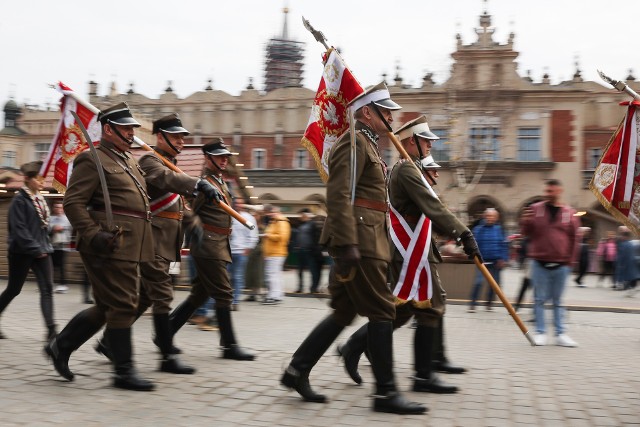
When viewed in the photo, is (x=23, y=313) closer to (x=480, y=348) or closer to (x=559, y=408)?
(x=480, y=348)

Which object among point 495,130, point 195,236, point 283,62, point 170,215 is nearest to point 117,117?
point 170,215

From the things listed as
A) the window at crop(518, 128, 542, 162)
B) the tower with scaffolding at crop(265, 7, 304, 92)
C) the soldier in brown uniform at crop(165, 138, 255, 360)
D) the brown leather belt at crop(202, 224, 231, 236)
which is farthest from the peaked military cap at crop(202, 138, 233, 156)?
the tower with scaffolding at crop(265, 7, 304, 92)

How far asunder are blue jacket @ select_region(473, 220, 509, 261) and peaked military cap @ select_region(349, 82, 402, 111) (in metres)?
7.74

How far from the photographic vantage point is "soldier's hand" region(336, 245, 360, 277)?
472cm

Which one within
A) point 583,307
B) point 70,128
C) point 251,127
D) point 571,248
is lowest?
point 583,307

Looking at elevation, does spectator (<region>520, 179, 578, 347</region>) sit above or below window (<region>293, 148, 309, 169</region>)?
below

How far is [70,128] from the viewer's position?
6922 millimetres

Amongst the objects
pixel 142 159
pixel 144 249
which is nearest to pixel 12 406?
pixel 144 249

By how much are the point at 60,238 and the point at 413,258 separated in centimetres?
988

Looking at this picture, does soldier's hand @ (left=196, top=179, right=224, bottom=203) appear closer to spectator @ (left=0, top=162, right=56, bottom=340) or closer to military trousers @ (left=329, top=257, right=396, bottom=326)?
military trousers @ (left=329, top=257, right=396, bottom=326)

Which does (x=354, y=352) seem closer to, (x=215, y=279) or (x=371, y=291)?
(x=371, y=291)

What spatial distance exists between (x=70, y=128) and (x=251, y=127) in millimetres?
37288

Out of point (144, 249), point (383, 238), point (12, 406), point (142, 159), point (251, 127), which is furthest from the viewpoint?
point (251, 127)

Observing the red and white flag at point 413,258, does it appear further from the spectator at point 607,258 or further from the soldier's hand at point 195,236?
the spectator at point 607,258
